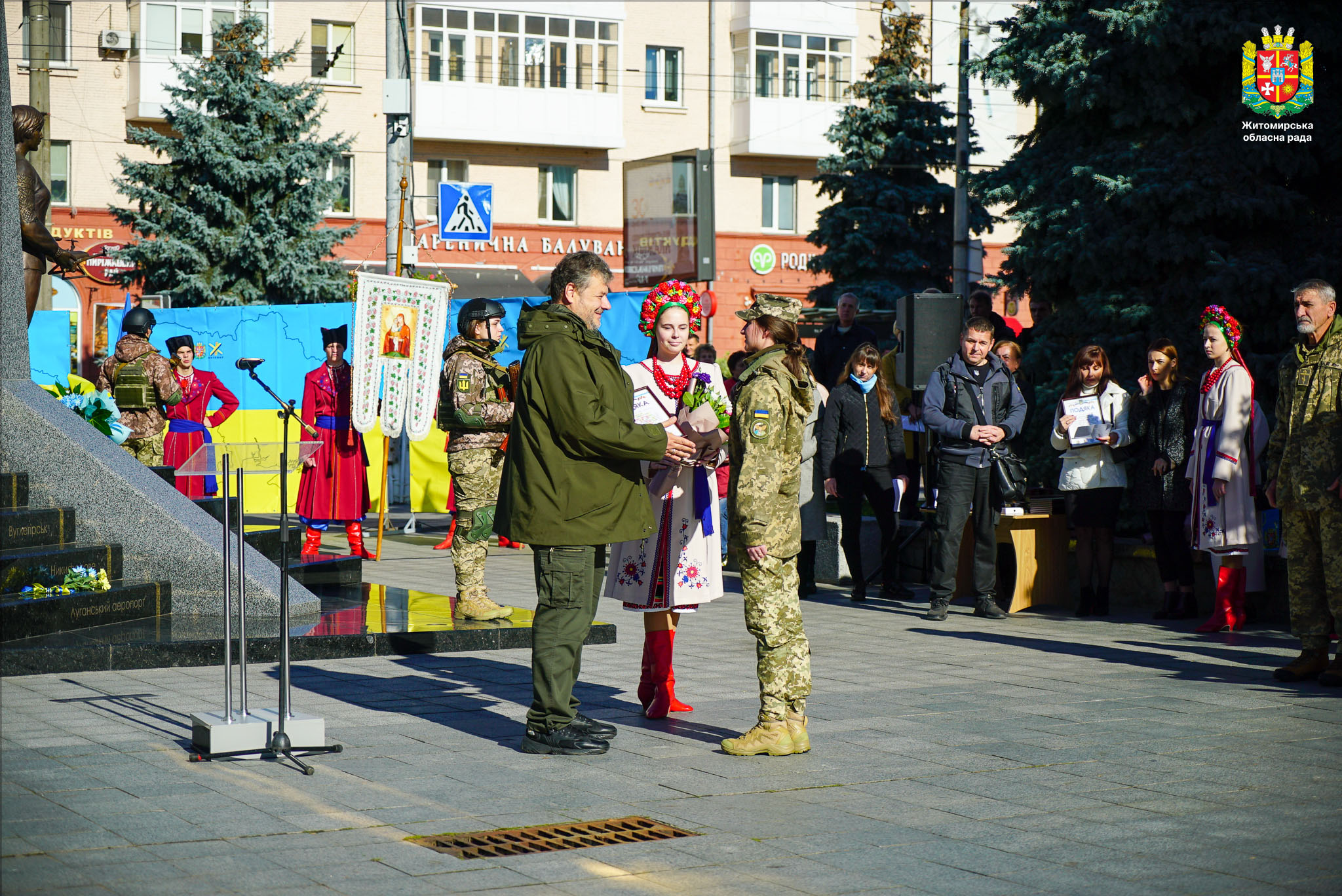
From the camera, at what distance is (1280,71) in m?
14.2

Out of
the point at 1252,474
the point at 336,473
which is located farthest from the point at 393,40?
the point at 1252,474

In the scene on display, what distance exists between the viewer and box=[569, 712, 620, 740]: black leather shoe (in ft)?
21.7

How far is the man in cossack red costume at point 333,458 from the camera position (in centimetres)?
1491

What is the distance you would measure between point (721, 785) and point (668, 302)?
243 cm

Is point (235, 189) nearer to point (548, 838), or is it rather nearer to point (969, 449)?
point (969, 449)

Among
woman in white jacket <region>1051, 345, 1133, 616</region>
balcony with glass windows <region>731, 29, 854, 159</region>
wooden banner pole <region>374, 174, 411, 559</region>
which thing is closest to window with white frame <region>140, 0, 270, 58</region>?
balcony with glass windows <region>731, 29, 854, 159</region>

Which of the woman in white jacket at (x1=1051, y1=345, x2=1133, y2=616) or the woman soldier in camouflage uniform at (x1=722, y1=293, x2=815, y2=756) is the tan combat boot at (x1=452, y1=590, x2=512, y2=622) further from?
the woman in white jacket at (x1=1051, y1=345, x2=1133, y2=616)

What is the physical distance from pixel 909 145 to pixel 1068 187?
1877 cm

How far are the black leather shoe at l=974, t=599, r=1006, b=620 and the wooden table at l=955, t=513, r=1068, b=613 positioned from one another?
32 centimetres

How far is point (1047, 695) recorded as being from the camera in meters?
8.07

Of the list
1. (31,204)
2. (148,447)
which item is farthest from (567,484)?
(148,447)

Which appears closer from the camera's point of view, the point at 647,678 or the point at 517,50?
the point at 647,678

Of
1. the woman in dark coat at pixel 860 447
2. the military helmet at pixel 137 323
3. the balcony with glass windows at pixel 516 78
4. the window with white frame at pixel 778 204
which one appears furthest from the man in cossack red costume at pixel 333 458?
the window with white frame at pixel 778 204

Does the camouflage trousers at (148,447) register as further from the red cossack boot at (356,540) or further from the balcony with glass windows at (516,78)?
the balcony with glass windows at (516,78)
